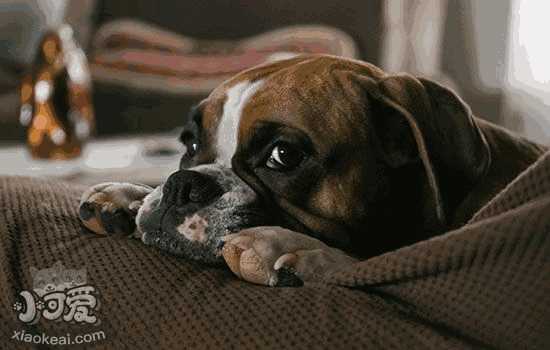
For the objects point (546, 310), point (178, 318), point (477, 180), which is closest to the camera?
point (546, 310)

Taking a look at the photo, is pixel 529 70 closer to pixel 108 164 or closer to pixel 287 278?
pixel 108 164

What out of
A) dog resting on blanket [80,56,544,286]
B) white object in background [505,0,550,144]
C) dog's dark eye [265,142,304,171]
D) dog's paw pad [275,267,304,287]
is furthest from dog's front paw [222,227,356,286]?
white object in background [505,0,550,144]

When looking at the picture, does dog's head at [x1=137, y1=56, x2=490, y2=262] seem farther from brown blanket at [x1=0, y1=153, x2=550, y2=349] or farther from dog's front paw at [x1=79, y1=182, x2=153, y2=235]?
brown blanket at [x1=0, y1=153, x2=550, y2=349]

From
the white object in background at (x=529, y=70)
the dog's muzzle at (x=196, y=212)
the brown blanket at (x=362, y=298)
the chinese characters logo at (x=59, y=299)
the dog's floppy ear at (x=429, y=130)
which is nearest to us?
the brown blanket at (x=362, y=298)

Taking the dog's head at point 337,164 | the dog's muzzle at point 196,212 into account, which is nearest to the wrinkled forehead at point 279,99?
the dog's head at point 337,164

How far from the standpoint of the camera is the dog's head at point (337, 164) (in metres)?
1.13

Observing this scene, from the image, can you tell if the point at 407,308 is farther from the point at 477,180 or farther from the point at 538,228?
the point at 477,180

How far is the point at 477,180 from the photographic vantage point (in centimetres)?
115

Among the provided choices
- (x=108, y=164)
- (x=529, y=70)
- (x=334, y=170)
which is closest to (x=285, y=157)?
(x=334, y=170)

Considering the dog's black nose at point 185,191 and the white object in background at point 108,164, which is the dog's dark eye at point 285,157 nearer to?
the dog's black nose at point 185,191

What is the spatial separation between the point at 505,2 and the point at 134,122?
2335 mm

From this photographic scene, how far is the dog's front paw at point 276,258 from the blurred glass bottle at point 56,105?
2064 mm

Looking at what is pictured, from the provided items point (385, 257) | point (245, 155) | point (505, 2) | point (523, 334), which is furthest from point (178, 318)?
point (505, 2)

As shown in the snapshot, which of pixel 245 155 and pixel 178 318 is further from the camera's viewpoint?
pixel 245 155
